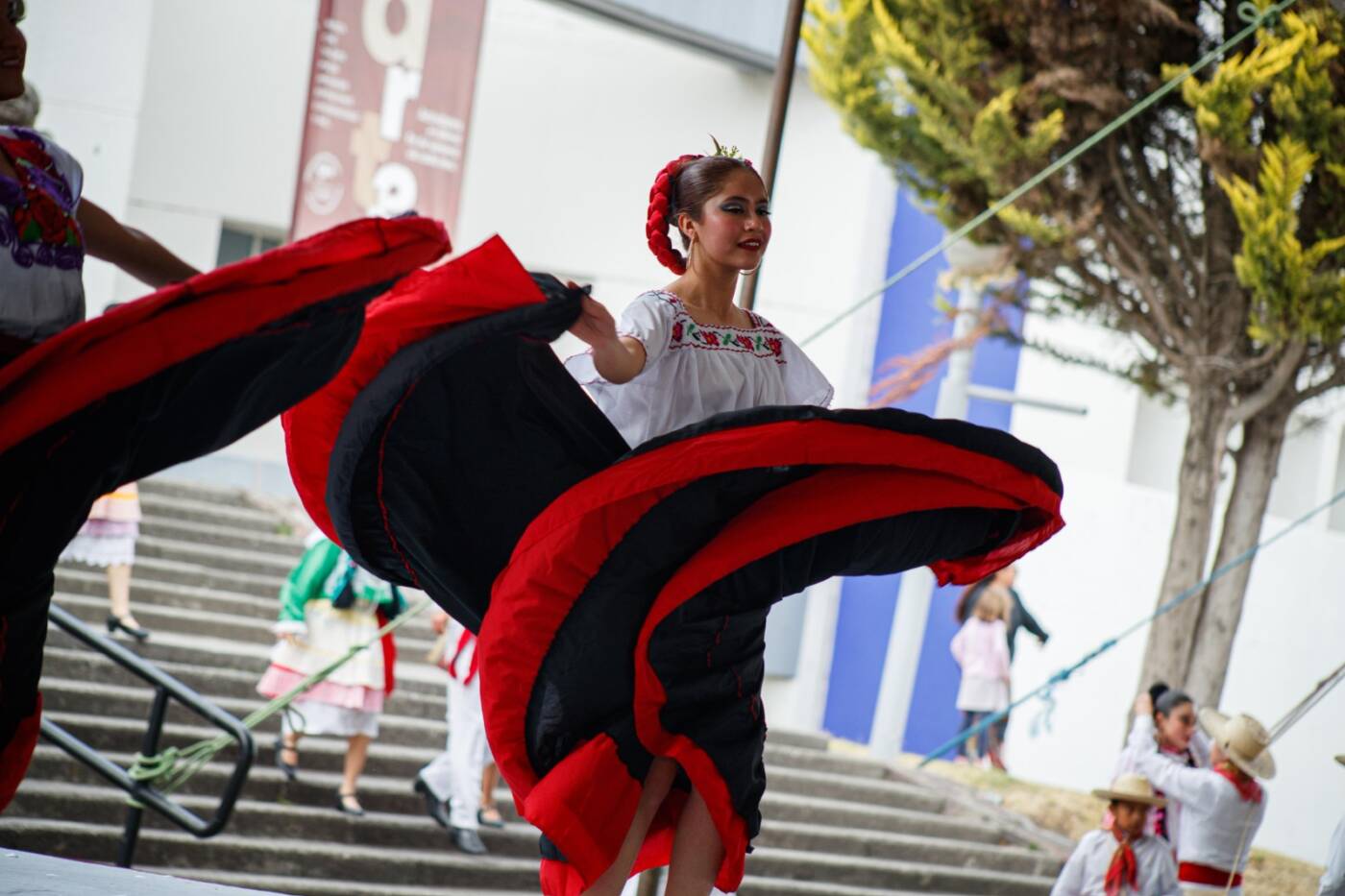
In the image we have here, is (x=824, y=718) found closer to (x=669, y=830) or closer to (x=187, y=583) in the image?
(x=187, y=583)

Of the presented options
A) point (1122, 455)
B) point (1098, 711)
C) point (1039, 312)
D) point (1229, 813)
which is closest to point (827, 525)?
point (1229, 813)

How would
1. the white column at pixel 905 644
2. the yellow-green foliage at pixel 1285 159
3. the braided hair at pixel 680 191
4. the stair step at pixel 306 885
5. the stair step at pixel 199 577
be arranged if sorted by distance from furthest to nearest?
the white column at pixel 905 644
the stair step at pixel 199 577
the yellow-green foliage at pixel 1285 159
the stair step at pixel 306 885
the braided hair at pixel 680 191

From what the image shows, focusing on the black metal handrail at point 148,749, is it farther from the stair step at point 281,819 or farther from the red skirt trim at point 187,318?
the red skirt trim at point 187,318

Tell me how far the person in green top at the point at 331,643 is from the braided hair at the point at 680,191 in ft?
12.1

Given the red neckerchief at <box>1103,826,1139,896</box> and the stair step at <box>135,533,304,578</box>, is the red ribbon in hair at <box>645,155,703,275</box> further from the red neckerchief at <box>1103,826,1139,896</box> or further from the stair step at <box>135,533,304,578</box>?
the stair step at <box>135,533,304,578</box>

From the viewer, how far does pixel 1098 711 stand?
10234 mm

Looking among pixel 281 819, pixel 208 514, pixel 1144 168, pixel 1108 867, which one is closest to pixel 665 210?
pixel 1108 867

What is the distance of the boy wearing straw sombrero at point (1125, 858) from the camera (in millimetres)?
5062

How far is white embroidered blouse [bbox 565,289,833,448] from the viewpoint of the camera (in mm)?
2494

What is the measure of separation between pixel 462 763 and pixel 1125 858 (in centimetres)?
258

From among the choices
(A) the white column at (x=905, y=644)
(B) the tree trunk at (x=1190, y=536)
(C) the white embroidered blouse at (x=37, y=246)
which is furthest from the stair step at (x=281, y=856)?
(C) the white embroidered blouse at (x=37, y=246)

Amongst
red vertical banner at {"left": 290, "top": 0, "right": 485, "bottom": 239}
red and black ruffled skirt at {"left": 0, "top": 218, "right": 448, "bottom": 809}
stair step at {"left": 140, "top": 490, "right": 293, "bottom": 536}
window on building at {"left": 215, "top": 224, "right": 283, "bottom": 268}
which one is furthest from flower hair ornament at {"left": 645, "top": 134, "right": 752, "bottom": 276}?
window on building at {"left": 215, "top": 224, "right": 283, "bottom": 268}

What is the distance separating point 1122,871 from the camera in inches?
199

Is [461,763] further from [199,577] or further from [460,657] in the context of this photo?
[199,577]
